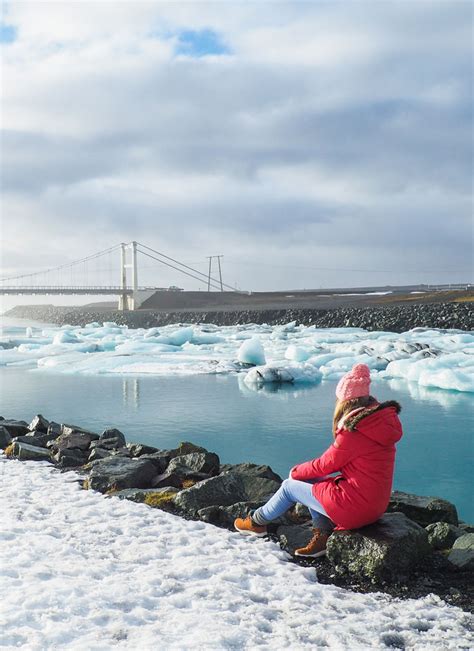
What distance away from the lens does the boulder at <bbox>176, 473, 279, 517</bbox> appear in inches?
186

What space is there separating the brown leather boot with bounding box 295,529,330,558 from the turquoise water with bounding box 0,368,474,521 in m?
2.62

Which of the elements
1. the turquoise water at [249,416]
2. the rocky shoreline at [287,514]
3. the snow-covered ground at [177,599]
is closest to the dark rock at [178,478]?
the rocky shoreline at [287,514]

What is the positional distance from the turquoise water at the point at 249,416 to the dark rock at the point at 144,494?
9.04 feet

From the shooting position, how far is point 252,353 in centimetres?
1859

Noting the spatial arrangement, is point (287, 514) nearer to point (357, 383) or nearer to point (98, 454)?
point (357, 383)

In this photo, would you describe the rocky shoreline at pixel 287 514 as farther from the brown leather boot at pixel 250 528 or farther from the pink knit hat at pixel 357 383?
the pink knit hat at pixel 357 383

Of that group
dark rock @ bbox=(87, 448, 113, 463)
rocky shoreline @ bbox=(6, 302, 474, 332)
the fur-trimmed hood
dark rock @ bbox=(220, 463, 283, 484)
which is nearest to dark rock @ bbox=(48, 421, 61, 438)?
dark rock @ bbox=(87, 448, 113, 463)

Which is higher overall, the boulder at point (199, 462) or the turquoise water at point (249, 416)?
the boulder at point (199, 462)

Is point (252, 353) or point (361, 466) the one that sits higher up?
point (361, 466)

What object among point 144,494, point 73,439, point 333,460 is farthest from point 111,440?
point 333,460

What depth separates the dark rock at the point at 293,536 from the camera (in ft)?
12.9

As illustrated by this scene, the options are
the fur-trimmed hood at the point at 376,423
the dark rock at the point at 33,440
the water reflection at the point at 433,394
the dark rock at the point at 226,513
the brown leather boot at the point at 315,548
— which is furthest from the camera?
the water reflection at the point at 433,394

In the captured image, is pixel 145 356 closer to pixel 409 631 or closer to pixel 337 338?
pixel 337 338

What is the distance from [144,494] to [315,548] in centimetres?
173
